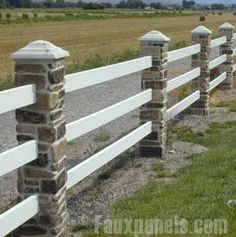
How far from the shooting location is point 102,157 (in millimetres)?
Result: 6426

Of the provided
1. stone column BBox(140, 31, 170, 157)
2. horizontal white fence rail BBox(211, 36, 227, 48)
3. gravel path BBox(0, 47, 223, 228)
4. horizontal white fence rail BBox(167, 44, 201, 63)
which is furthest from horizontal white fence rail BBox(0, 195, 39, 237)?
horizontal white fence rail BBox(211, 36, 227, 48)

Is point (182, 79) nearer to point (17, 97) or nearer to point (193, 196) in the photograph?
point (193, 196)

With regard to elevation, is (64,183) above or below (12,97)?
below

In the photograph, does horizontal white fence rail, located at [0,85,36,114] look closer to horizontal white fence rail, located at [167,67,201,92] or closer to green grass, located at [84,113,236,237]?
green grass, located at [84,113,236,237]

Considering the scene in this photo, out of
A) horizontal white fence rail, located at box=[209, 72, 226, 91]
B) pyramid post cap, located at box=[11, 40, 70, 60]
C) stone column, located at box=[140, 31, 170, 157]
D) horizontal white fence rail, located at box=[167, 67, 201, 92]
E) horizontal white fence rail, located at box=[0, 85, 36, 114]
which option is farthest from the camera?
horizontal white fence rail, located at box=[209, 72, 226, 91]

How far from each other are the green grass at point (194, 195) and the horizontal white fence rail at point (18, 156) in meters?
0.95

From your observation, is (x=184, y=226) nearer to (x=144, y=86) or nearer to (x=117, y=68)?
(x=117, y=68)

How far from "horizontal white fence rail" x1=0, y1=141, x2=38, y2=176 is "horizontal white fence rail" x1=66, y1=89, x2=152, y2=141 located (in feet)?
2.38

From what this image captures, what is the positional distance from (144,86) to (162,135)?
697 millimetres

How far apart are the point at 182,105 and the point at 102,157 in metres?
3.85

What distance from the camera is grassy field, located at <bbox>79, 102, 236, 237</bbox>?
5.45 metres

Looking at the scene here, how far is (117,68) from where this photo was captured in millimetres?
6773

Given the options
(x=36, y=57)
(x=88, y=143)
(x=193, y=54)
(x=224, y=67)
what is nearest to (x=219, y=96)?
(x=224, y=67)

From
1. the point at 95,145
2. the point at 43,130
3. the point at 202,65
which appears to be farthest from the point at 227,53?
the point at 43,130
